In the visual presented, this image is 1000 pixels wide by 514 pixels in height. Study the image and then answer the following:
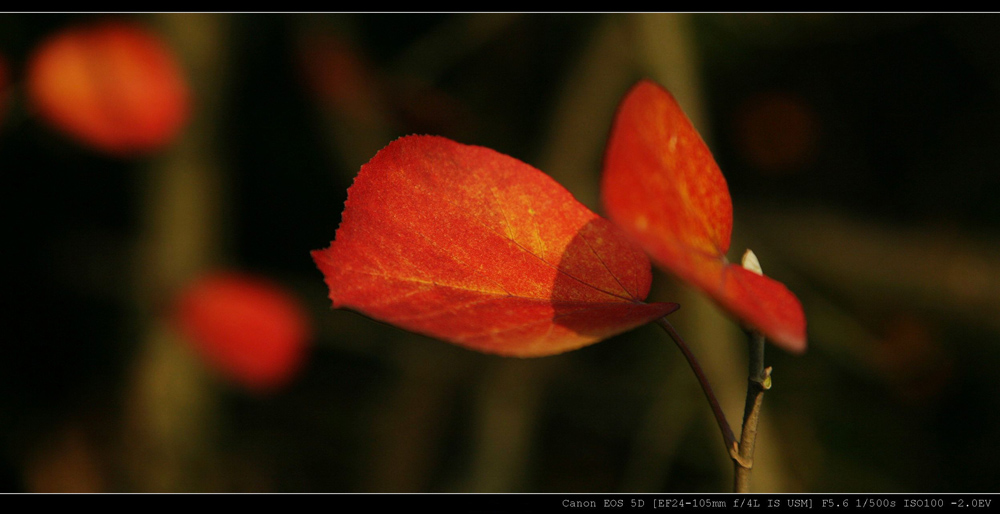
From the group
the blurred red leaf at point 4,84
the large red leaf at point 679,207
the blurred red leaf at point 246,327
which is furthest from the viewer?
the blurred red leaf at point 246,327

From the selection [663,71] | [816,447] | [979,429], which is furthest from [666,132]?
[979,429]

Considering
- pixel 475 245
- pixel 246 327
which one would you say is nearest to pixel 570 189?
pixel 246 327

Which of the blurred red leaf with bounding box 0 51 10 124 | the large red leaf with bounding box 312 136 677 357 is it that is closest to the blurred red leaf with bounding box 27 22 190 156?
the blurred red leaf with bounding box 0 51 10 124

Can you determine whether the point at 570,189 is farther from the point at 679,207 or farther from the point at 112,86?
the point at 679,207

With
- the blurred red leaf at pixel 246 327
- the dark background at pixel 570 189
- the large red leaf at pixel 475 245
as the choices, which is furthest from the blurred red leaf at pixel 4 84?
the large red leaf at pixel 475 245

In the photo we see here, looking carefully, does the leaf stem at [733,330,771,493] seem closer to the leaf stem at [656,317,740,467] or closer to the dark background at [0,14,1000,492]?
the leaf stem at [656,317,740,467]

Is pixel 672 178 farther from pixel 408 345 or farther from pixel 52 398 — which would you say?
pixel 52 398

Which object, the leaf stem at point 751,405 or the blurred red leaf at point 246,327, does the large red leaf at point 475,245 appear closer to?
the leaf stem at point 751,405
